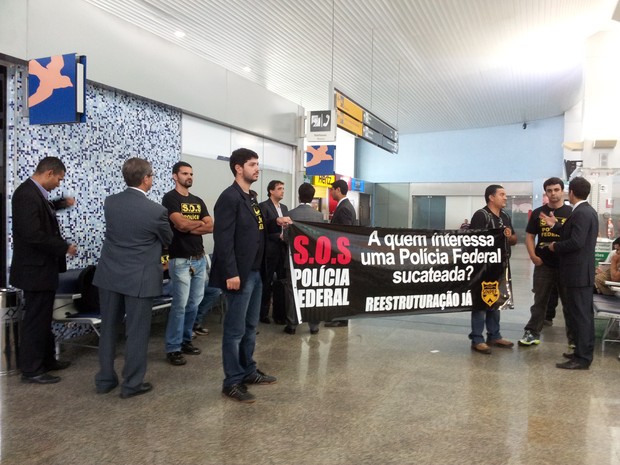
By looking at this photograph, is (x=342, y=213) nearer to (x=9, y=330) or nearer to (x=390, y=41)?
(x=9, y=330)

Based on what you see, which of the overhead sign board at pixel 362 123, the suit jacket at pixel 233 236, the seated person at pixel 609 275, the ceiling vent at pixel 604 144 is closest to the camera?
the suit jacket at pixel 233 236

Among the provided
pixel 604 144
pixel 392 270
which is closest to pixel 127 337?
pixel 392 270

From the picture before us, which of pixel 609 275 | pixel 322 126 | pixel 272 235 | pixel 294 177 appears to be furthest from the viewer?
pixel 294 177

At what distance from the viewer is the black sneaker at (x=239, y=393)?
10.8ft

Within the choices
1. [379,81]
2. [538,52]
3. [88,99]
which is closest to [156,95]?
[88,99]

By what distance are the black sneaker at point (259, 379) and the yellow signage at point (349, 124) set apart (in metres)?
4.91

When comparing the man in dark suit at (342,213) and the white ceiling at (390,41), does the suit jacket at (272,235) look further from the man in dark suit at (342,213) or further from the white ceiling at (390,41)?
the white ceiling at (390,41)

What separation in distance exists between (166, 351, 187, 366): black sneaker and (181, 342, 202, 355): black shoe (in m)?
0.25

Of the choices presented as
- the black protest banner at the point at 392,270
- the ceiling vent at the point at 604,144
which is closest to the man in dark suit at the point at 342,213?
the black protest banner at the point at 392,270

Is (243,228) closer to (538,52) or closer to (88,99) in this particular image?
(88,99)

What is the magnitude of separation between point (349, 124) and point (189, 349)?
4.92 m

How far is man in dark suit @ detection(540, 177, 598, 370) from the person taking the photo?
4.05 meters

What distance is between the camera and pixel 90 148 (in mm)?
4977

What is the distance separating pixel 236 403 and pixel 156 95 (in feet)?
12.7
